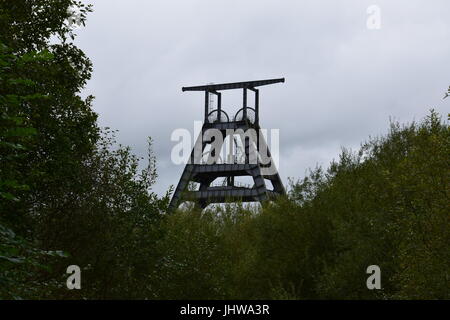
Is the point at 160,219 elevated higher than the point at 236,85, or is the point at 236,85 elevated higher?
the point at 236,85

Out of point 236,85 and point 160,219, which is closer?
point 160,219

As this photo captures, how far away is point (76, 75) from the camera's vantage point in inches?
1022

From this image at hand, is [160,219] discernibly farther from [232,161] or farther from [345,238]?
[232,161]

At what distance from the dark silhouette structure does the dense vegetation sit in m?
28.5

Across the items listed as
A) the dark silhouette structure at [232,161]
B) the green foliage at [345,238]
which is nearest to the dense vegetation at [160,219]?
the green foliage at [345,238]

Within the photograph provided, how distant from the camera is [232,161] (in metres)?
77.7

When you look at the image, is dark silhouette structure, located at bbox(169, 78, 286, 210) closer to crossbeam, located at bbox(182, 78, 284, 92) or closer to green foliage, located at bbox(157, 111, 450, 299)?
crossbeam, located at bbox(182, 78, 284, 92)

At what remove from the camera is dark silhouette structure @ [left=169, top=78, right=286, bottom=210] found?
7606 cm

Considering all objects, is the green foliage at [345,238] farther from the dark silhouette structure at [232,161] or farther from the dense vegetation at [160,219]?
the dark silhouette structure at [232,161]

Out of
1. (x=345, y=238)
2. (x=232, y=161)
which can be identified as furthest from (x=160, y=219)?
(x=232, y=161)

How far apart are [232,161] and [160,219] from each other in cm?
4587

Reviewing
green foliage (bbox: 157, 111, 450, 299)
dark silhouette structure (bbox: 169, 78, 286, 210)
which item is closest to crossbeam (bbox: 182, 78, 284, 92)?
dark silhouette structure (bbox: 169, 78, 286, 210)
